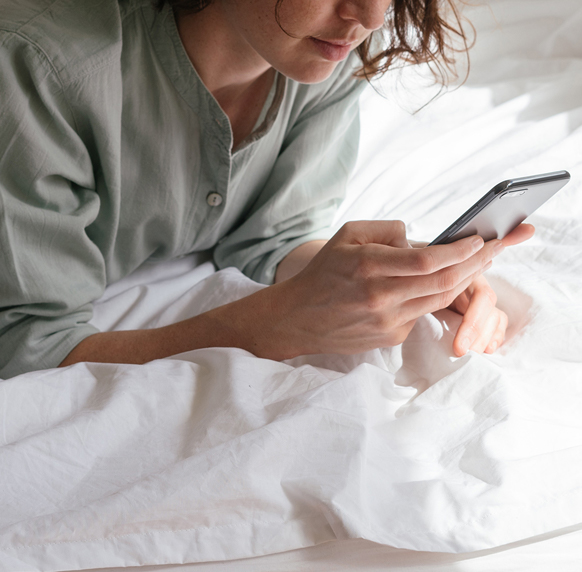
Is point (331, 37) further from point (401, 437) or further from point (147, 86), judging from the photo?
point (401, 437)

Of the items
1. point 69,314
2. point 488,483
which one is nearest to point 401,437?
point 488,483

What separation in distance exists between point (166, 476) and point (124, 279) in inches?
20.1

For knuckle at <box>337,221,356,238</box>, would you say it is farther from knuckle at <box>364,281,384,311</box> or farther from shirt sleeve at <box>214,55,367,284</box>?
shirt sleeve at <box>214,55,367,284</box>

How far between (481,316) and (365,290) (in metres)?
0.18

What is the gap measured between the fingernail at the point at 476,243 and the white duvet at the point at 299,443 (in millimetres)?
127

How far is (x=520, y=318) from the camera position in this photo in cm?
76

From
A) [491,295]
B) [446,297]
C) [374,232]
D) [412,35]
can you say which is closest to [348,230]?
[374,232]

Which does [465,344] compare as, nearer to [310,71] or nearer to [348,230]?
[348,230]

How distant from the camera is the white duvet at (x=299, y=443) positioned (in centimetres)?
47

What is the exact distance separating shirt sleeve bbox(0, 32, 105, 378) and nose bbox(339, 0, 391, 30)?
0.33m

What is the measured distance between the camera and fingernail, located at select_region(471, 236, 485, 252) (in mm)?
612

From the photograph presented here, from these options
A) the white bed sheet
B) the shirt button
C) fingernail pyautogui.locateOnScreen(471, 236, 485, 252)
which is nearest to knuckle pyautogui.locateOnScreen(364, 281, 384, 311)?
fingernail pyautogui.locateOnScreen(471, 236, 485, 252)

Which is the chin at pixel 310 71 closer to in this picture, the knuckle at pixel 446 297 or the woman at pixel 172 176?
the woman at pixel 172 176

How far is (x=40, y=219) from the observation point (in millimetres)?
690
